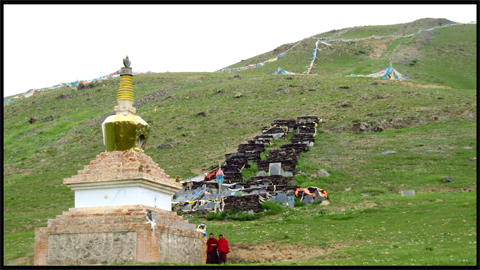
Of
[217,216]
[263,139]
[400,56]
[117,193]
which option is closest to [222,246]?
[117,193]

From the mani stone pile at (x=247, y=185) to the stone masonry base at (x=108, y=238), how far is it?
1197cm

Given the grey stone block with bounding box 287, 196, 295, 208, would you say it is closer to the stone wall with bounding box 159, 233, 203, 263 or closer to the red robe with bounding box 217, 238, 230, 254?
the red robe with bounding box 217, 238, 230, 254

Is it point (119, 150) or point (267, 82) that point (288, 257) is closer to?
point (119, 150)

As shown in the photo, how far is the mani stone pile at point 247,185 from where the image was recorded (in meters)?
26.6

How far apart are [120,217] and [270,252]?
6.68m

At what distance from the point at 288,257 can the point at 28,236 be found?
13.4m

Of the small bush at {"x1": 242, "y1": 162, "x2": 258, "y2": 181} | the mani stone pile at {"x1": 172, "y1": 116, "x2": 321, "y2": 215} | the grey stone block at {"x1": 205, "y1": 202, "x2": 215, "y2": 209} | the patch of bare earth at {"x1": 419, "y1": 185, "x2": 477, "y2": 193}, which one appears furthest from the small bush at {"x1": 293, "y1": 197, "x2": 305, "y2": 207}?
the patch of bare earth at {"x1": 419, "y1": 185, "x2": 477, "y2": 193}

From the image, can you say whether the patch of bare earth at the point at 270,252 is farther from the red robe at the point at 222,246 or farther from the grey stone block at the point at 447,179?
the grey stone block at the point at 447,179

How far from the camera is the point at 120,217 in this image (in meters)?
13.9

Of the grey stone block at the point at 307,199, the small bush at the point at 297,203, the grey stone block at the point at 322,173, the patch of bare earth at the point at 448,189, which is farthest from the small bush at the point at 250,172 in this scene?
the patch of bare earth at the point at 448,189

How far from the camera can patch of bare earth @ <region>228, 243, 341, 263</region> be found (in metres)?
17.7

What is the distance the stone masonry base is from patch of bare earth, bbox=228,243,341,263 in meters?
3.67

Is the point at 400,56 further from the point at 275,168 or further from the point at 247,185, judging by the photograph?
the point at 247,185

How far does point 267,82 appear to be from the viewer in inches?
2677
